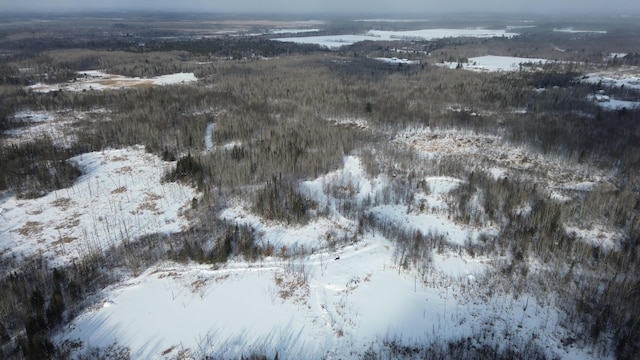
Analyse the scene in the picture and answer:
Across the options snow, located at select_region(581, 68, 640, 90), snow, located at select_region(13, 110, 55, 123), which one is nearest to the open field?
snow, located at select_region(13, 110, 55, 123)

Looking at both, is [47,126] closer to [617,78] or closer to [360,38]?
[617,78]

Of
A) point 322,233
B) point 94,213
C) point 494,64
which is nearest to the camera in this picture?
point 322,233

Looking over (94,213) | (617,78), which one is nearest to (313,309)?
(94,213)

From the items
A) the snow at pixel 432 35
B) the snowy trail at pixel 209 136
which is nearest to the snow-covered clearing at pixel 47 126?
the snowy trail at pixel 209 136

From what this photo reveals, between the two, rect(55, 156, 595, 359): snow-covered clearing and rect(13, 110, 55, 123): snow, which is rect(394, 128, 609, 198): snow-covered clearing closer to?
rect(55, 156, 595, 359): snow-covered clearing

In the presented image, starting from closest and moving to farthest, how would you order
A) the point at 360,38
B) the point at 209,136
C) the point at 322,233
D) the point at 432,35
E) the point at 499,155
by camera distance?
the point at 322,233, the point at 499,155, the point at 209,136, the point at 360,38, the point at 432,35

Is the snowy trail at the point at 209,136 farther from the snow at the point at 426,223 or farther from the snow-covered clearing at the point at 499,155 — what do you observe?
the snow at the point at 426,223
